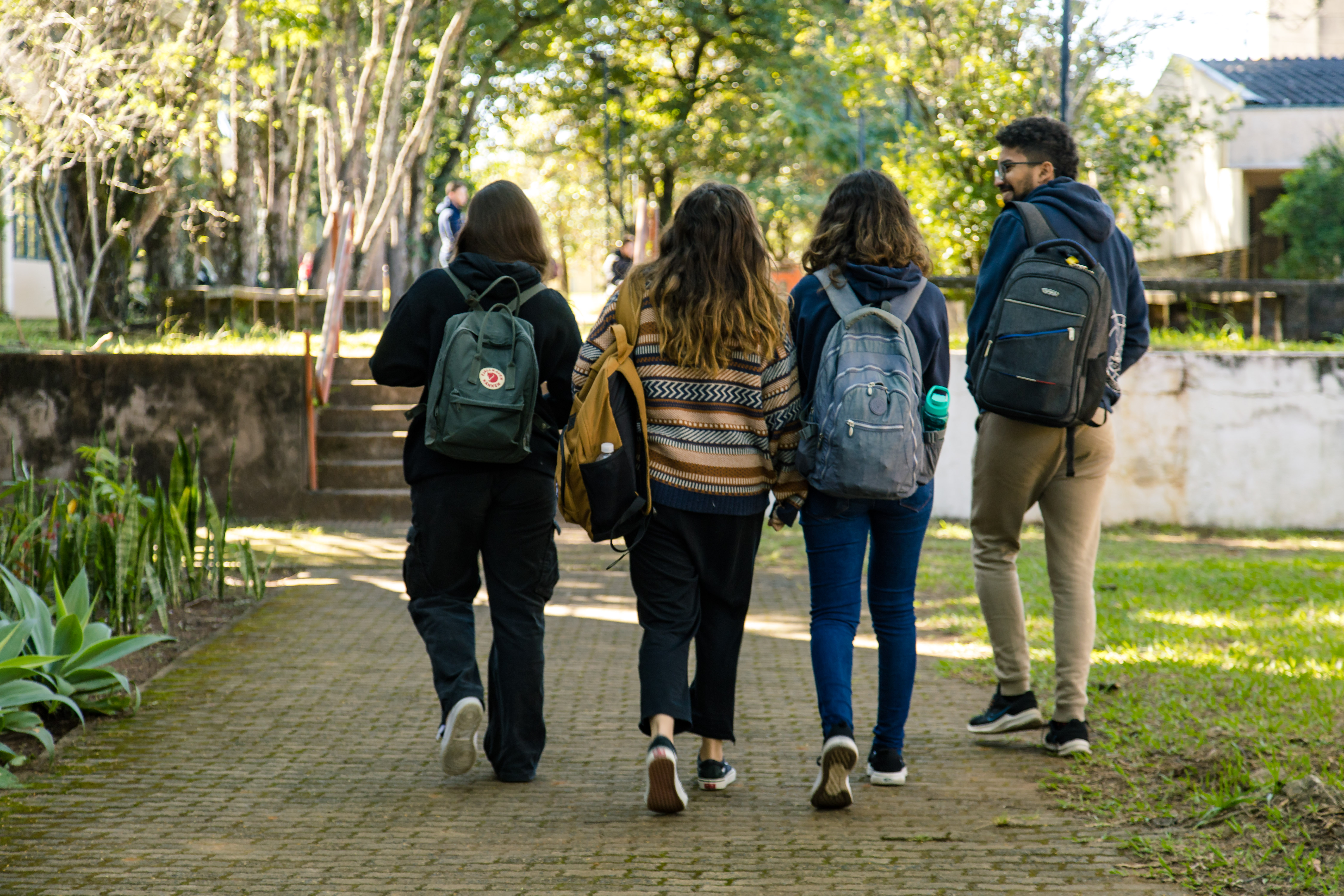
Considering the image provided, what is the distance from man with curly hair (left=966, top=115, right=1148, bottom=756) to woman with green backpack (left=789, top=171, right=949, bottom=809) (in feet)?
1.43

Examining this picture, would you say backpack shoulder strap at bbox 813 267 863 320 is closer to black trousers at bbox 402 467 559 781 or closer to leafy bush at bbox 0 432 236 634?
black trousers at bbox 402 467 559 781

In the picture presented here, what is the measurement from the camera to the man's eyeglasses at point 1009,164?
14.7ft

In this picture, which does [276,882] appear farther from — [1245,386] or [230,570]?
[1245,386]

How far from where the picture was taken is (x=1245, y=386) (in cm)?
1063

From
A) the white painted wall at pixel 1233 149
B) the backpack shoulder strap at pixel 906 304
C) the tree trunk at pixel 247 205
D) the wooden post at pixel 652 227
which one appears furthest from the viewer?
the white painted wall at pixel 1233 149

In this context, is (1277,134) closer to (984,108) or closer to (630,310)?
(984,108)

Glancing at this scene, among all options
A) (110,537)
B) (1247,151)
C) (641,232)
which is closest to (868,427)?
(110,537)

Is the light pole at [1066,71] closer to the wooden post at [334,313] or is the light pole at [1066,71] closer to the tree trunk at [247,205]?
the wooden post at [334,313]

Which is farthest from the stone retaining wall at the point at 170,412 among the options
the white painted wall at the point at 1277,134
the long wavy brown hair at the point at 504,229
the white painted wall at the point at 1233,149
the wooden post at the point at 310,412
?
the white painted wall at the point at 1277,134

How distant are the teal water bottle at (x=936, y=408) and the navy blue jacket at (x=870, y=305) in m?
0.05

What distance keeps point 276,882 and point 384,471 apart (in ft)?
24.2

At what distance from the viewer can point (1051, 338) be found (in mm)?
4152

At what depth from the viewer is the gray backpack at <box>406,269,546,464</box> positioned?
3936 millimetres

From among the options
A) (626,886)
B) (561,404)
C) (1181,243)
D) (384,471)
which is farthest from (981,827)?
(1181,243)
